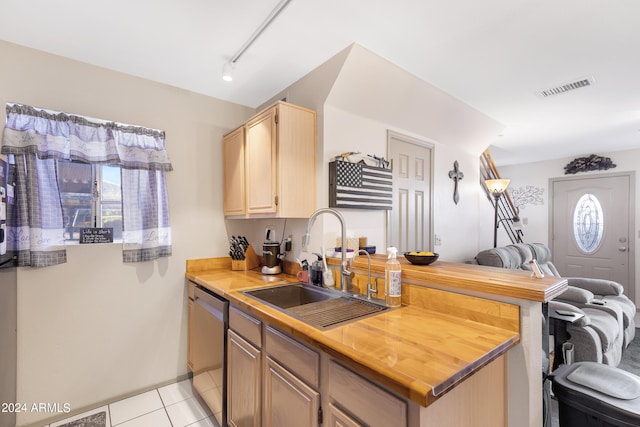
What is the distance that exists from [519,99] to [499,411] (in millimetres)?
2814

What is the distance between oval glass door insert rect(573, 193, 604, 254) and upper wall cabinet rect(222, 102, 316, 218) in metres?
5.53

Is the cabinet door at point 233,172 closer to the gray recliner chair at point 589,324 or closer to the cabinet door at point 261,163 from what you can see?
the cabinet door at point 261,163

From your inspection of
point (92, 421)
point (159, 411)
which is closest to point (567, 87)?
point (159, 411)

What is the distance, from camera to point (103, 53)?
82.7 inches

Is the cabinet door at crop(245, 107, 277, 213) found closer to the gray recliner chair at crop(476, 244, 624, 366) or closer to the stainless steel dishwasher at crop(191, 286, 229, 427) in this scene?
the stainless steel dishwasher at crop(191, 286, 229, 427)

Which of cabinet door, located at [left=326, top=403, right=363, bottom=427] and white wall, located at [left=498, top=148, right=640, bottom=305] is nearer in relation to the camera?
cabinet door, located at [left=326, top=403, right=363, bottom=427]

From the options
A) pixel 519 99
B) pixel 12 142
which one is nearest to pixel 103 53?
pixel 12 142

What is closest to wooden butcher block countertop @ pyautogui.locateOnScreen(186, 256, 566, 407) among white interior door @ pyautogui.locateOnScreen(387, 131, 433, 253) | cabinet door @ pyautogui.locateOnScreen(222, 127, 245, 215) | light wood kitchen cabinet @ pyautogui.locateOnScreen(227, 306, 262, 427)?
light wood kitchen cabinet @ pyautogui.locateOnScreen(227, 306, 262, 427)

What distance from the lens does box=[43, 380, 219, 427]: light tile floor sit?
6.78ft

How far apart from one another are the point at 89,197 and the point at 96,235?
302 mm

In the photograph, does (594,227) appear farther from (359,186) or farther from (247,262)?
(247,262)

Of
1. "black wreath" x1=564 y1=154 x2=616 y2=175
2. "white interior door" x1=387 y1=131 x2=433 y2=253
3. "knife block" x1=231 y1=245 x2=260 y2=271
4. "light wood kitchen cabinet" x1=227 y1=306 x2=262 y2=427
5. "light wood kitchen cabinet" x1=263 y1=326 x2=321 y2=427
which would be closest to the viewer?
"light wood kitchen cabinet" x1=263 y1=326 x2=321 y2=427

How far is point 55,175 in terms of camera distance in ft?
6.72

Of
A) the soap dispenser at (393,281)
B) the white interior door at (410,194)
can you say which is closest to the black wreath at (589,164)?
the white interior door at (410,194)
